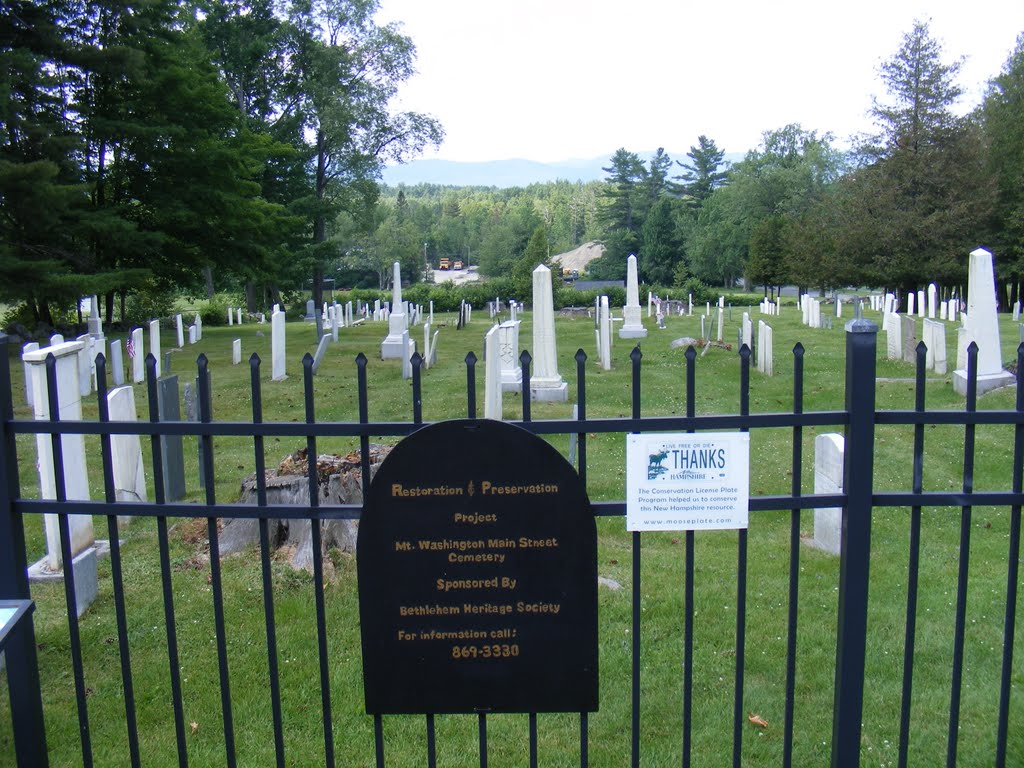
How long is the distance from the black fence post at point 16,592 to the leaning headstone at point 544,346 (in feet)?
39.8

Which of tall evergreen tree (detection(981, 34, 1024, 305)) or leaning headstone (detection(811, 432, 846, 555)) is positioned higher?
tall evergreen tree (detection(981, 34, 1024, 305))

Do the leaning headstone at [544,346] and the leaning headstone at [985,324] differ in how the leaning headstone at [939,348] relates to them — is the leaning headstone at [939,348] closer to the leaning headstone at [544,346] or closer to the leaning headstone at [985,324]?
the leaning headstone at [985,324]

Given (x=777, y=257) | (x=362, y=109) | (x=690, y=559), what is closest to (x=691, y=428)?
(x=690, y=559)

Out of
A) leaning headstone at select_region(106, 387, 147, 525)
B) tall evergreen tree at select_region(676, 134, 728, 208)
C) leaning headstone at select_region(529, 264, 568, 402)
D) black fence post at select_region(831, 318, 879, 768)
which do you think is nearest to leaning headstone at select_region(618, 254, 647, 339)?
leaning headstone at select_region(529, 264, 568, 402)

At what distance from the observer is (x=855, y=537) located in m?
3.09

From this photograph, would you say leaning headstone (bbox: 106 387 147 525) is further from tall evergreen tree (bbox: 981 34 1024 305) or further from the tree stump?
tall evergreen tree (bbox: 981 34 1024 305)

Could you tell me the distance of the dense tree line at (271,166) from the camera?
2358 centimetres

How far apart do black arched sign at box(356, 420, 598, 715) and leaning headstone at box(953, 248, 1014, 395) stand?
472 inches

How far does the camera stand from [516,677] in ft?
9.75

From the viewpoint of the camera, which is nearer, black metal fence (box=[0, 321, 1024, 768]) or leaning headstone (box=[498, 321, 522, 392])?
black metal fence (box=[0, 321, 1024, 768])

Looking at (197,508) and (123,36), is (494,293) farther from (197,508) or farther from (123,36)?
(197,508)

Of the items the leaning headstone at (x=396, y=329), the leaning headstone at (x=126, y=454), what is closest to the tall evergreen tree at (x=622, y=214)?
the leaning headstone at (x=396, y=329)

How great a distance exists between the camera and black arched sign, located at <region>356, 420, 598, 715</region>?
112 inches

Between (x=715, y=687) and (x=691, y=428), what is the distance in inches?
89.3
